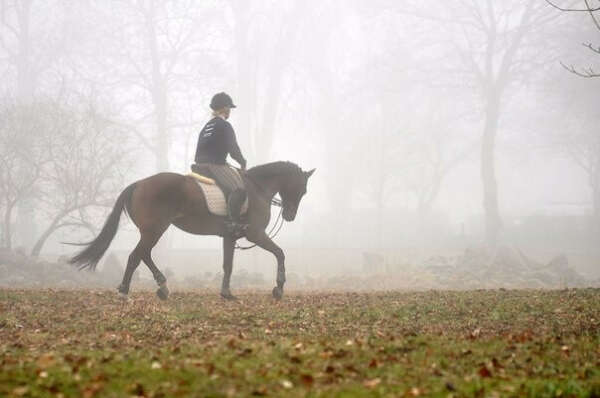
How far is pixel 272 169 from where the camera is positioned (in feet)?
43.3

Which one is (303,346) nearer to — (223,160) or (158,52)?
(223,160)

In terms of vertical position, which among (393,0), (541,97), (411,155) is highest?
(393,0)

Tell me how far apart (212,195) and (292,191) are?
1.97 m

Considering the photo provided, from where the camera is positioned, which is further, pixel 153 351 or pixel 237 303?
pixel 237 303

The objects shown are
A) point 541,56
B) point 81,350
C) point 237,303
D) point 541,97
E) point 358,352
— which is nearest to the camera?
point 358,352

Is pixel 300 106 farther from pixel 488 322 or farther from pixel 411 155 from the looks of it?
pixel 488 322

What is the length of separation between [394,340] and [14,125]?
23355 millimetres

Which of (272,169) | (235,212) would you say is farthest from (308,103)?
(235,212)

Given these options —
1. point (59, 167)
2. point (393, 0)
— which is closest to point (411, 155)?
point (393, 0)

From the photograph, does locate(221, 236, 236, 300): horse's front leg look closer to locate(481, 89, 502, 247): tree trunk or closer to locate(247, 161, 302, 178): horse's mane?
locate(247, 161, 302, 178): horse's mane

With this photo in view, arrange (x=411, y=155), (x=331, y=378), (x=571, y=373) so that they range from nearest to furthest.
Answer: (x=331, y=378) → (x=571, y=373) → (x=411, y=155)

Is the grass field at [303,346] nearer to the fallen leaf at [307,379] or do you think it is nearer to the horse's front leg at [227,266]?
the fallen leaf at [307,379]

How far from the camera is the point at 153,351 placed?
7.23 m

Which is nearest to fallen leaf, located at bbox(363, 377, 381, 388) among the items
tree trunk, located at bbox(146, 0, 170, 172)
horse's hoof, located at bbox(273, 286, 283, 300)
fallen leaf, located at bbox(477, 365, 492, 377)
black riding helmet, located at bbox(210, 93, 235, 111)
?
fallen leaf, located at bbox(477, 365, 492, 377)
